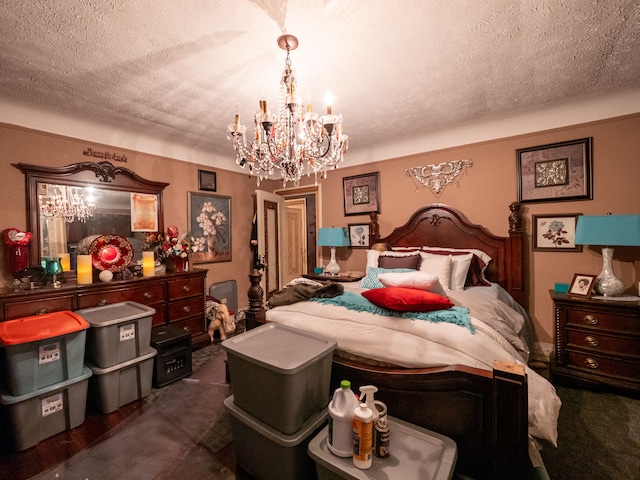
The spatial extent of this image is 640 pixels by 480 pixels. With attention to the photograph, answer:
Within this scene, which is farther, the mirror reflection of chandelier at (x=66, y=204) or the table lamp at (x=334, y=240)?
the table lamp at (x=334, y=240)

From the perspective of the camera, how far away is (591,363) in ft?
7.38

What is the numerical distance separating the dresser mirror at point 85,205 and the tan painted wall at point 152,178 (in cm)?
9

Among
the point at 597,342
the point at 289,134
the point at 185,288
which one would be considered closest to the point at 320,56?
the point at 289,134

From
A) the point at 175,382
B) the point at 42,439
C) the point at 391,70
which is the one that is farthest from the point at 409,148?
the point at 42,439

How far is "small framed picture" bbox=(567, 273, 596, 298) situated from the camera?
93.0 inches

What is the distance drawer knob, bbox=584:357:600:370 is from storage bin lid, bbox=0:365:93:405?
382 cm

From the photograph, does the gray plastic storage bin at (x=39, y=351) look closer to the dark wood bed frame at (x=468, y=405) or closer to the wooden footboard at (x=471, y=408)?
the dark wood bed frame at (x=468, y=405)

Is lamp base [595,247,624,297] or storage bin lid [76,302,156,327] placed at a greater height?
lamp base [595,247,624,297]

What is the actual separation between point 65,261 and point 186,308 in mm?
1191

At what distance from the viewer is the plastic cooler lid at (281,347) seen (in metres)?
1.31

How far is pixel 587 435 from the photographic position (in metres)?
1.75

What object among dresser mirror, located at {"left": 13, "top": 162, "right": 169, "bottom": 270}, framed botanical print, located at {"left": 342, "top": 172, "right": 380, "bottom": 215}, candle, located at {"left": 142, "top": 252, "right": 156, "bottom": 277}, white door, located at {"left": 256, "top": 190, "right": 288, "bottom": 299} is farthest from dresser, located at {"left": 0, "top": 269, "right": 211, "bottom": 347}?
framed botanical print, located at {"left": 342, "top": 172, "right": 380, "bottom": 215}

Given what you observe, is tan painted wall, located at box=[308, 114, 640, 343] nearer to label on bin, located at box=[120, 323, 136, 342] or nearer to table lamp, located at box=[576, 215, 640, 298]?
table lamp, located at box=[576, 215, 640, 298]

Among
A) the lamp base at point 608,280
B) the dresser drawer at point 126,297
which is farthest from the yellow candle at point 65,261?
the lamp base at point 608,280
